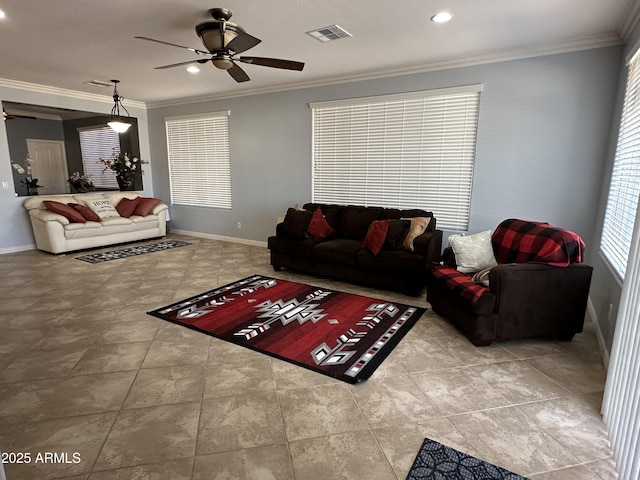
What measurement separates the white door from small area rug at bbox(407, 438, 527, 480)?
821 centimetres

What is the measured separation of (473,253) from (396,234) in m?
1.03

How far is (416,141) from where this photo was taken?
4.85 metres

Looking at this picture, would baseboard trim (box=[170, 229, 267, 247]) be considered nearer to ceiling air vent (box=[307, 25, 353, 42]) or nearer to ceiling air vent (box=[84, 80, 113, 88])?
ceiling air vent (box=[84, 80, 113, 88])

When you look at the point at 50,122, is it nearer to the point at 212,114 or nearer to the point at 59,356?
the point at 212,114

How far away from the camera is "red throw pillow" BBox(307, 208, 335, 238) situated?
4.96 meters

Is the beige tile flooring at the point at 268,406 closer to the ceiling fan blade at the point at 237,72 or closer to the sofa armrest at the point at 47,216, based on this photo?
the ceiling fan blade at the point at 237,72

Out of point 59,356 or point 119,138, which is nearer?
point 59,356

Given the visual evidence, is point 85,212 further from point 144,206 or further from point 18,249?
point 18,249

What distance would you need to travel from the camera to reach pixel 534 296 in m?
2.83

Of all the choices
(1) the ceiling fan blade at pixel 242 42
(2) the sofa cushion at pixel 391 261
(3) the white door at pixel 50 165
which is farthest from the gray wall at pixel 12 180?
(2) the sofa cushion at pixel 391 261

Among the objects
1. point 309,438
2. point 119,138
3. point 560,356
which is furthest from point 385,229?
point 119,138

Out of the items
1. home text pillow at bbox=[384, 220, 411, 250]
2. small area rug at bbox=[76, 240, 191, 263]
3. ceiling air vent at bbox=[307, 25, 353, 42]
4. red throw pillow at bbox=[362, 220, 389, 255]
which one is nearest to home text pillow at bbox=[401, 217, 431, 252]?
home text pillow at bbox=[384, 220, 411, 250]

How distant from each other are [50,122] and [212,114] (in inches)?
144

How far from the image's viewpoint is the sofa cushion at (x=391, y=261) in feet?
13.0
